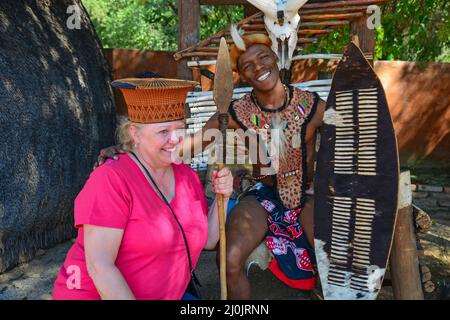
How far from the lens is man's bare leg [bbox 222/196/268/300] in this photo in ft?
9.34

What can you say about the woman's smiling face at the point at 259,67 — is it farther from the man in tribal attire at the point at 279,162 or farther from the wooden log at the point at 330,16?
the wooden log at the point at 330,16

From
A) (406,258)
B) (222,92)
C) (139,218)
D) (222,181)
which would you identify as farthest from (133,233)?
(406,258)

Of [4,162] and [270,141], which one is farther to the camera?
[4,162]

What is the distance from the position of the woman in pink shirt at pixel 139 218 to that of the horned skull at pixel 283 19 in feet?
5.40

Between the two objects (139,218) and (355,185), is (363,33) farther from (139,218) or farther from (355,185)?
(139,218)

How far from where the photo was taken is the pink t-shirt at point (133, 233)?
2061 millimetres

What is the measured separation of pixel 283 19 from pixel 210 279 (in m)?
2.22

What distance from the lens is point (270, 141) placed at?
3236 mm

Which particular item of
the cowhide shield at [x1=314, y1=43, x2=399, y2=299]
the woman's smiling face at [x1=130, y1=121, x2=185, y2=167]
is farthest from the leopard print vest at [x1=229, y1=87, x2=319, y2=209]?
the woman's smiling face at [x1=130, y1=121, x2=185, y2=167]

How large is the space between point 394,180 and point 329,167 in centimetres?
38

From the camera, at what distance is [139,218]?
213 cm
